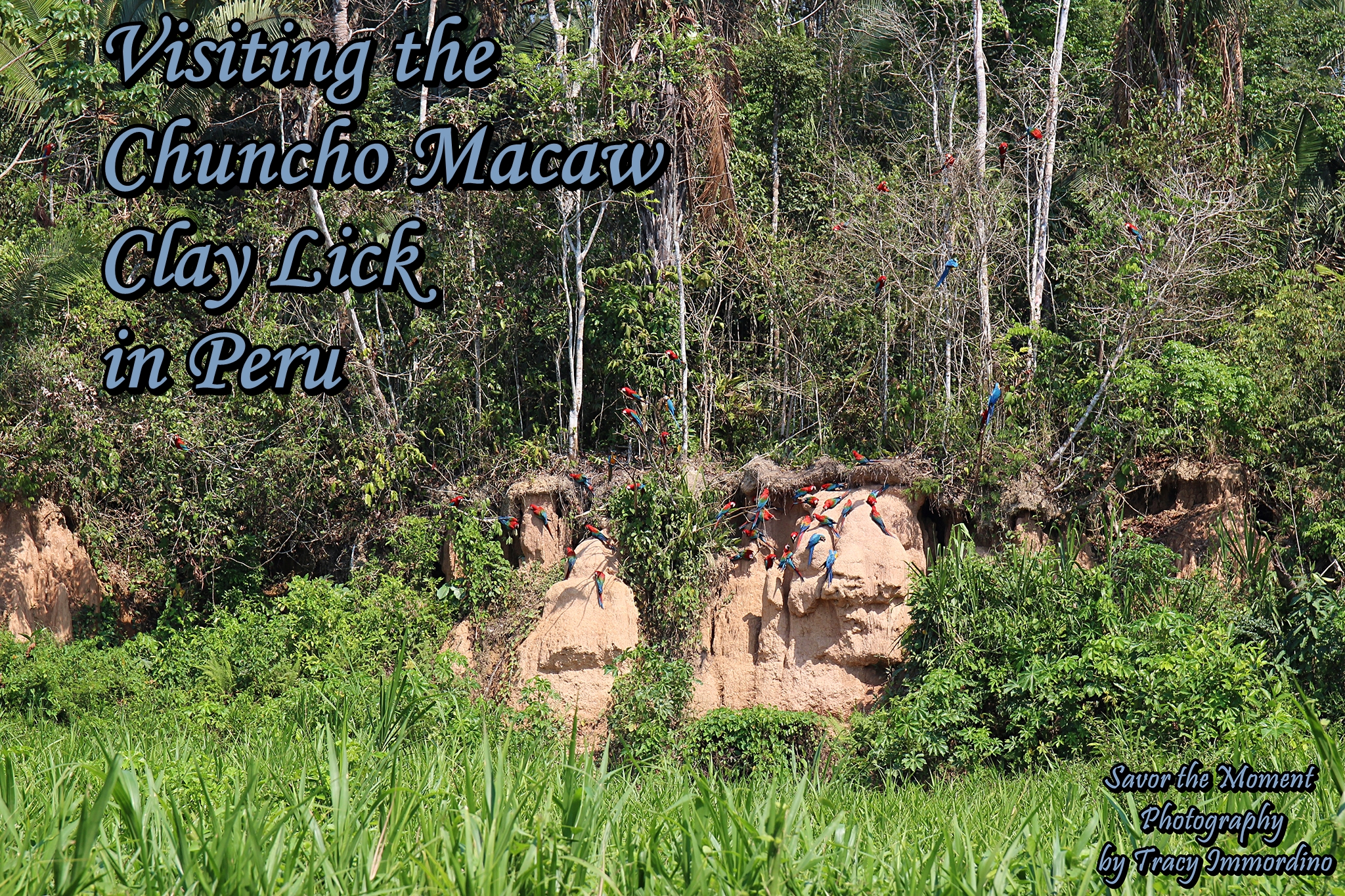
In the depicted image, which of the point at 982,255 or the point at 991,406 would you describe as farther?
the point at 982,255

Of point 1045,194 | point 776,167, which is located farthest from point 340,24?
point 1045,194

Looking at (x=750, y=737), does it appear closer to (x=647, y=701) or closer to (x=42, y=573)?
(x=647, y=701)

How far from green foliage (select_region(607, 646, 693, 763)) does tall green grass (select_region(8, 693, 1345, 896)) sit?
4032 mm

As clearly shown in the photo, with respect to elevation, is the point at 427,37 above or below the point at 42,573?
above

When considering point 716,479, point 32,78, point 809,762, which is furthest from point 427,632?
point 32,78

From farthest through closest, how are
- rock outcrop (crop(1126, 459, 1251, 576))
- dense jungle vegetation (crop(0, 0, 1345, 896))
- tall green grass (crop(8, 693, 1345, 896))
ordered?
rock outcrop (crop(1126, 459, 1251, 576))
dense jungle vegetation (crop(0, 0, 1345, 896))
tall green grass (crop(8, 693, 1345, 896))

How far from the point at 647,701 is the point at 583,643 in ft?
2.90

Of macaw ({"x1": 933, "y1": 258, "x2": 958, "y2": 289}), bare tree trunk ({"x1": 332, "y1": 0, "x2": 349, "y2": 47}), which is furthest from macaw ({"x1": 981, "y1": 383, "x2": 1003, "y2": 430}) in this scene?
bare tree trunk ({"x1": 332, "y1": 0, "x2": 349, "y2": 47})

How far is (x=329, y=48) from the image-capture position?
8336mm

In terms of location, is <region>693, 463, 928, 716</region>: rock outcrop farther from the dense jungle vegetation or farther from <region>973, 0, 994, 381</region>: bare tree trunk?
<region>973, 0, 994, 381</region>: bare tree trunk

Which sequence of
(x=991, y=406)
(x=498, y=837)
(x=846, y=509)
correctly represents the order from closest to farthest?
(x=498, y=837) → (x=991, y=406) → (x=846, y=509)

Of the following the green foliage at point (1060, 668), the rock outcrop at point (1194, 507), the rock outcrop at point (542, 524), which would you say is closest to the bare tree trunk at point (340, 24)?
the rock outcrop at point (542, 524)

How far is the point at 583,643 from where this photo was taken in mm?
9500

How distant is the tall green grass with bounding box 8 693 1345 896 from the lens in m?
3.19
